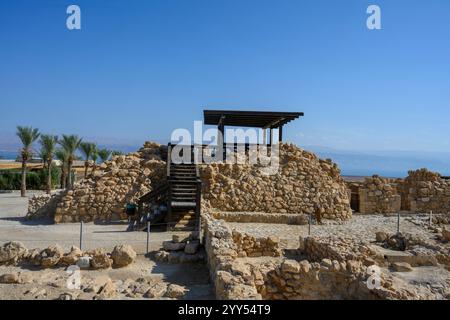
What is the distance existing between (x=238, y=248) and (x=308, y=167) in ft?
27.7

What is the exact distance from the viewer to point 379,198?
773 inches

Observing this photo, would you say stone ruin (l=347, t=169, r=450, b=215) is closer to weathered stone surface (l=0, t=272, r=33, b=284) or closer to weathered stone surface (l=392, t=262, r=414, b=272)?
weathered stone surface (l=392, t=262, r=414, b=272)

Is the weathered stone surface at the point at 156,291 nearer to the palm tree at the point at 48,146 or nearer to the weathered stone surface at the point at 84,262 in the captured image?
the weathered stone surface at the point at 84,262

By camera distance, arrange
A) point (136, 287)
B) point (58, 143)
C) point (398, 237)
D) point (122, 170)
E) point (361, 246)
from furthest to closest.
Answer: point (58, 143)
point (122, 170)
point (398, 237)
point (361, 246)
point (136, 287)

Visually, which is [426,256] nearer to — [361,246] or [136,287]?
[361,246]

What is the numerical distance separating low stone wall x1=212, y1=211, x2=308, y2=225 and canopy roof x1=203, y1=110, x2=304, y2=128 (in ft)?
14.8

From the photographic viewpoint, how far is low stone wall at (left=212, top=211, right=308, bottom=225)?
15.3m

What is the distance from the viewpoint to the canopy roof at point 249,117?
1686 cm

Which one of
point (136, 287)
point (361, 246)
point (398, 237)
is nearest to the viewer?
point (136, 287)

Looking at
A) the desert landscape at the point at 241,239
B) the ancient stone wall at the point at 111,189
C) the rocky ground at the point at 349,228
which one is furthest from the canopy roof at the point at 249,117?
the rocky ground at the point at 349,228

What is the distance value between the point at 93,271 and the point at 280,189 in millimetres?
9886

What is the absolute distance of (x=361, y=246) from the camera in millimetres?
9719

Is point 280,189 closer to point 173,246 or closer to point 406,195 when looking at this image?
point 173,246
